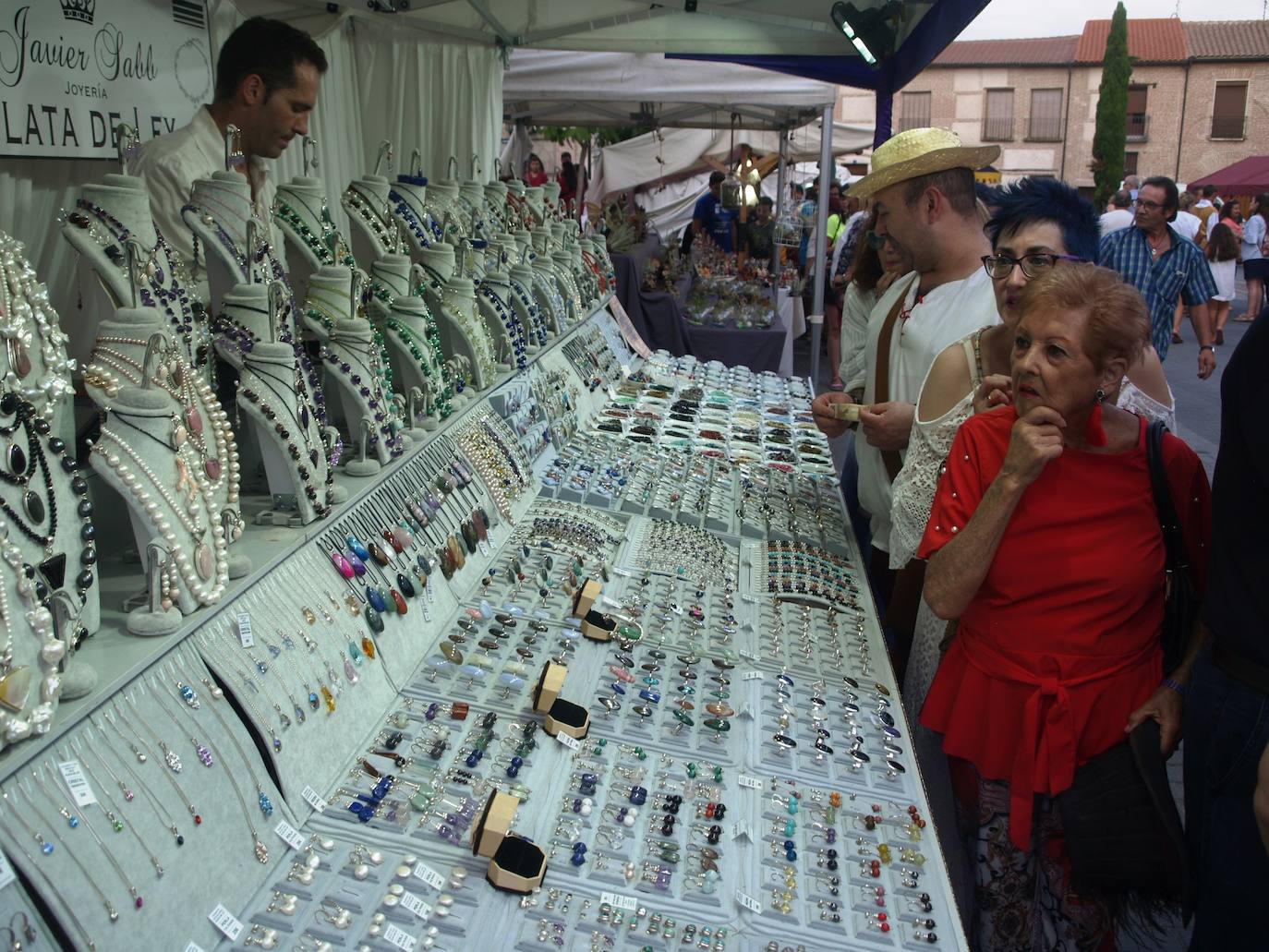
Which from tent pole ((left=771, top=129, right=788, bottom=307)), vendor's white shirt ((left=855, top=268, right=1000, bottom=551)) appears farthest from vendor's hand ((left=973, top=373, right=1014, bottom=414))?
tent pole ((left=771, top=129, right=788, bottom=307))

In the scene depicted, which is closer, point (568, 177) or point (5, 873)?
point (5, 873)

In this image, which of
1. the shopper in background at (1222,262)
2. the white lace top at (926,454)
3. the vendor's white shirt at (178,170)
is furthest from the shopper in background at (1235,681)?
the shopper in background at (1222,262)

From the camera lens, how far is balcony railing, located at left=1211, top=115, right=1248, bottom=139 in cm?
3009

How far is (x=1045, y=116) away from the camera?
1231 inches

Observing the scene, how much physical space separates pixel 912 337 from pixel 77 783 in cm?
226

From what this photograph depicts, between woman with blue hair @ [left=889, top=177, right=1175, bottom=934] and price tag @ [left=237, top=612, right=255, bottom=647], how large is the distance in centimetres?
151

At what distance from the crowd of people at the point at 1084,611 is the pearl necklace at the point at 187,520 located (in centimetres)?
134

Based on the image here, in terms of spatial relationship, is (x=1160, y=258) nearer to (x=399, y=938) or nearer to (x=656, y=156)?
(x=399, y=938)

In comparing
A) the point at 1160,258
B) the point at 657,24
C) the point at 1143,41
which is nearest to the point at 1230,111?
the point at 1143,41

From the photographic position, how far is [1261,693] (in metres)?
1.63

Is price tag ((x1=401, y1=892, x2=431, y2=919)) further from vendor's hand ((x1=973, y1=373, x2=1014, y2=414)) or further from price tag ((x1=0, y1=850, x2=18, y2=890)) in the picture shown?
vendor's hand ((x1=973, y1=373, x2=1014, y2=414))

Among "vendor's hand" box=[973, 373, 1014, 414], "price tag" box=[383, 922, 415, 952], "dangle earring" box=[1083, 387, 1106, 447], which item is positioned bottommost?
"price tag" box=[383, 922, 415, 952]

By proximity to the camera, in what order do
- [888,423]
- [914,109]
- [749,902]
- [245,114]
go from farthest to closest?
[914,109], [888,423], [245,114], [749,902]

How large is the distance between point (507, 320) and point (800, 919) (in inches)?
93.6
